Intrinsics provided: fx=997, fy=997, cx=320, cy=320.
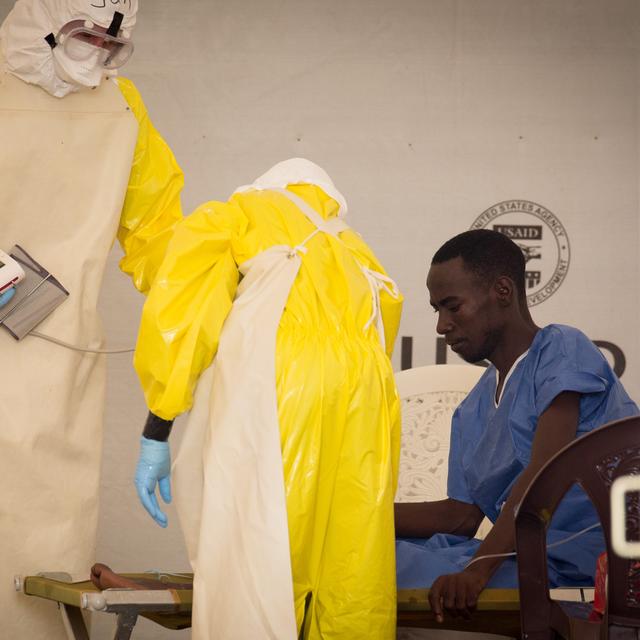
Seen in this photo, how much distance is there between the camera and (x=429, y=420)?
295 centimetres

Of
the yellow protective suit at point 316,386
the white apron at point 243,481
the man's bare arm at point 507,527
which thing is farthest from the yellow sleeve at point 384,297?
the man's bare arm at point 507,527

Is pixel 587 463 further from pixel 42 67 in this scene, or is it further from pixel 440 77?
pixel 440 77

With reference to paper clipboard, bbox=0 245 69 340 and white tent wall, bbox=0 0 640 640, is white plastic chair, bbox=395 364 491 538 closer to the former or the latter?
white tent wall, bbox=0 0 640 640

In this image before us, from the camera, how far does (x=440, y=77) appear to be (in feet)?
11.4

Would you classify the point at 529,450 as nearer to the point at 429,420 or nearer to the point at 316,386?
the point at 316,386

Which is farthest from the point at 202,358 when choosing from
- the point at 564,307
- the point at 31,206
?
the point at 564,307

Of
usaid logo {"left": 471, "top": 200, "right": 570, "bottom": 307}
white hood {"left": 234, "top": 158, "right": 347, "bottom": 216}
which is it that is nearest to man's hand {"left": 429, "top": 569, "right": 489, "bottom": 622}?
white hood {"left": 234, "top": 158, "right": 347, "bottom": 216}

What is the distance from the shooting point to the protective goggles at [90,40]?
231 centimetres

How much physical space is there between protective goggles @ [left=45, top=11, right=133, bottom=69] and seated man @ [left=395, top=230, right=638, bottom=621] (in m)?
0.91

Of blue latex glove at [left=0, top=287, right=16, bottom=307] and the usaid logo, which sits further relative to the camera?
the usaid logo

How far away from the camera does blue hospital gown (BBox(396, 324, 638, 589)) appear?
1920 millimetres

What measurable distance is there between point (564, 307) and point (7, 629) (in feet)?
6.97

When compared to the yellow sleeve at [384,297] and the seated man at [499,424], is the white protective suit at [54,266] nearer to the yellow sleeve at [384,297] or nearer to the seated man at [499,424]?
the yellow sleeve at [384,297]

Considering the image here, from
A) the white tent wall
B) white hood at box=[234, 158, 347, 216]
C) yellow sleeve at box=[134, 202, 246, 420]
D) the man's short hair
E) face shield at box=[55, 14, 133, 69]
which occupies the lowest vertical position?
yellow sleeve at box=[134, 202, 246, 420]
